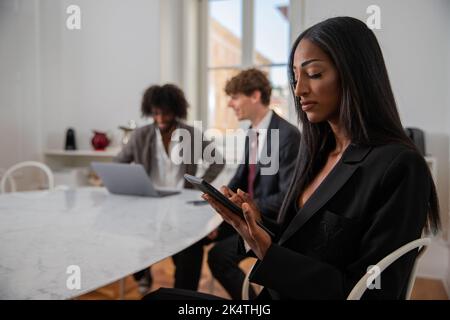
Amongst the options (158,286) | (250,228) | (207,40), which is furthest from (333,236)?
(158,286)

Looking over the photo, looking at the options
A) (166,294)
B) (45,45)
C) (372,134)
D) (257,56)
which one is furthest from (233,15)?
(166,294)

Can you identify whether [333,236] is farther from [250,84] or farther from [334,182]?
[250,84]

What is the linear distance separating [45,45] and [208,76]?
56 cm

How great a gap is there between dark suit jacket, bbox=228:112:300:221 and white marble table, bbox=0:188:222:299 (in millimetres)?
285

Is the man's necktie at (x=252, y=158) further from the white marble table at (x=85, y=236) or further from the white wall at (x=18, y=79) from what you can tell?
the white wall at (x=18, y=79)

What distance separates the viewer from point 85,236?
0.92 metres

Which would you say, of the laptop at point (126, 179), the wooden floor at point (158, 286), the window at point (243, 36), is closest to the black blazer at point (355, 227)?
the window at point (243, 36)

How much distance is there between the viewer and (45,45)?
104 cm

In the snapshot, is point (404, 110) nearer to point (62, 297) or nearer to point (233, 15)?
point (233, 15)

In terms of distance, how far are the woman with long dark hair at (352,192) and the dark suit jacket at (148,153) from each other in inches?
43.9

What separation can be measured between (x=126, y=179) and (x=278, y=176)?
0.62 meters

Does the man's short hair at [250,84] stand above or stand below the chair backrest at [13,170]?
above

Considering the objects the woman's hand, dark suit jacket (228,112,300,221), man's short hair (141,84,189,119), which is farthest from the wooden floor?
the woman's hand

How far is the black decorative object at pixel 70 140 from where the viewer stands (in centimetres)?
109
